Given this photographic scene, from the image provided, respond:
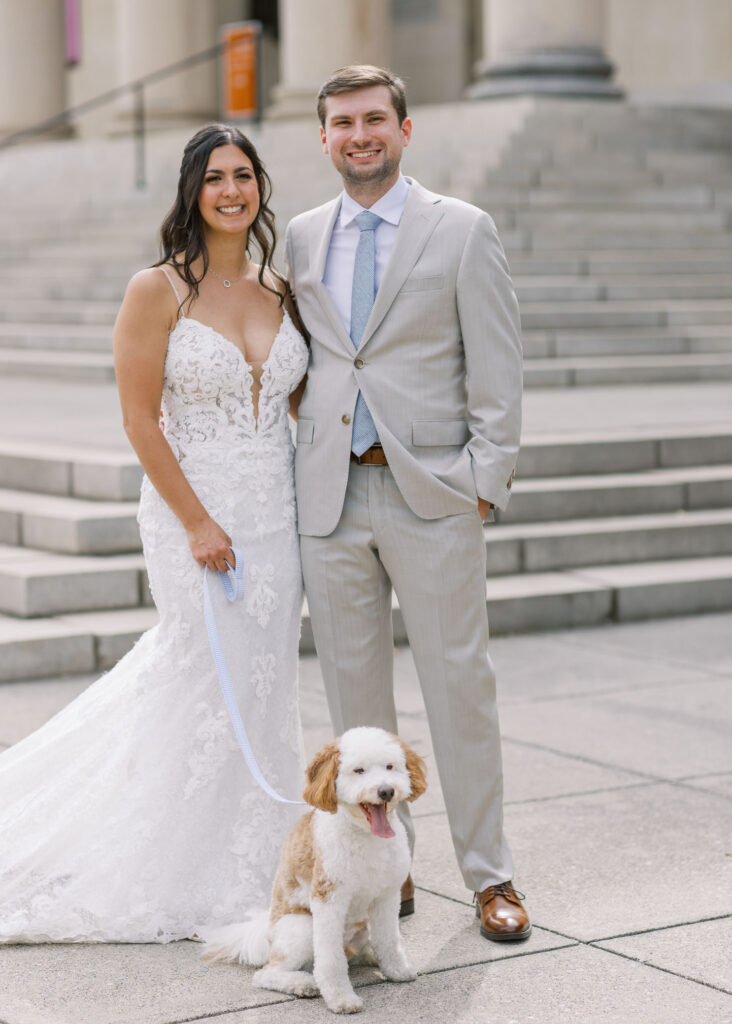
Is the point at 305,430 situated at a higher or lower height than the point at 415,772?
higher

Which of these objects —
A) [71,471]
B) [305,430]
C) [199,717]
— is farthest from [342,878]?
[71,471]

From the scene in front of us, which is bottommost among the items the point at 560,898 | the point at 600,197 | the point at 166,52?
the point at 560,898

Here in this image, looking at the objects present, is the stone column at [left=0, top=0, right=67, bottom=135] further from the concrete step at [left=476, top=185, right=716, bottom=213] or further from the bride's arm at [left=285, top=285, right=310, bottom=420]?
the bride's arm at [left=285, top=285, right=310, bottom=420]

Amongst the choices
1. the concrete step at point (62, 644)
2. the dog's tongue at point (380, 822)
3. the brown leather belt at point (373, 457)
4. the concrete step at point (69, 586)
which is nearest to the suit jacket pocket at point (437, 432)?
the brown leather belt at point (373, 457)

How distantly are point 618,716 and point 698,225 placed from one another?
454 inches

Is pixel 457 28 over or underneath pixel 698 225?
over

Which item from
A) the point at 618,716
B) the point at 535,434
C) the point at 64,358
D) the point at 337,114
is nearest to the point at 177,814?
the point at 337,114

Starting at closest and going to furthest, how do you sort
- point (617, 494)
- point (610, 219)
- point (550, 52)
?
1. point (617, 494)
2. point (610, 219)
3. point (550, 52)

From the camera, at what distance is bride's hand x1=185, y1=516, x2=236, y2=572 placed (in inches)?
177

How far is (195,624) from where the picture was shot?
4.59 metres

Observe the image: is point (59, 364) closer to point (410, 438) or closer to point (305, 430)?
point (305, 430)

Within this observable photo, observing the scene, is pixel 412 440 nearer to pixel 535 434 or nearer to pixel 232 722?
pixel 232 722

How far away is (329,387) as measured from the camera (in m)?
4.50

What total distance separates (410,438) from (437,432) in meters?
0.08
